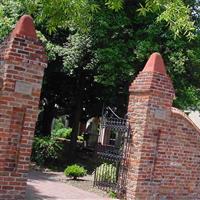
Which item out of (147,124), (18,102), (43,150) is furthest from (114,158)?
(43,150)

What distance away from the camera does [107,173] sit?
12.5m

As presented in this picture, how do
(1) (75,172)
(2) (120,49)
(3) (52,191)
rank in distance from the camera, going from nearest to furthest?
(3) (52,191) → (1) (75,172) → (2) (120,49)

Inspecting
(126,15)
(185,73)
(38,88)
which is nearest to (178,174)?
(38,88)

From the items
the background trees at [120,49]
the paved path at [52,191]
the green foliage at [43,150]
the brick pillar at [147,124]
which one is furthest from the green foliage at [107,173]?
the green foliage at [43,150]

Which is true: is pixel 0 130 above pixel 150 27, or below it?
below

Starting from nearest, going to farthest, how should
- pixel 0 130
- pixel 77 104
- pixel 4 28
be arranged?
pixel 0 130 → pixel 4 28 → pixel 77 104

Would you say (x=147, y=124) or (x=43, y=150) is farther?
(x=43, y=150)

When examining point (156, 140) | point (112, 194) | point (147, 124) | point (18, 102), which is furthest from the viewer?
point (112, 194)

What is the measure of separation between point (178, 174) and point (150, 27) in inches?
258

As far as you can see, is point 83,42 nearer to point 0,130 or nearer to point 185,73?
point 185,73

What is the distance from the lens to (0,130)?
8.09 metres

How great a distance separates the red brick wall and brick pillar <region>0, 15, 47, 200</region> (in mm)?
3151

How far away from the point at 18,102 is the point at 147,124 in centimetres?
356

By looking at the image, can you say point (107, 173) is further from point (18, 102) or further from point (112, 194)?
point (18, 102)
